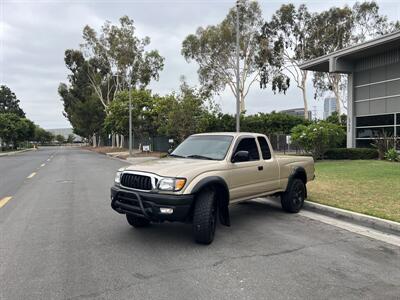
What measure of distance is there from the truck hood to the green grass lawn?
367 cm

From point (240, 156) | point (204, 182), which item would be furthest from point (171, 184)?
point (240, 156)

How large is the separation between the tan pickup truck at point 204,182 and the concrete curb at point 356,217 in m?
0.73

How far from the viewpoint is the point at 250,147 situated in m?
7.47

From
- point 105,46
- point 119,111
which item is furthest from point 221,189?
point 105,46

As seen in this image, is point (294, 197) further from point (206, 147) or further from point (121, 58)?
point (121, 58)

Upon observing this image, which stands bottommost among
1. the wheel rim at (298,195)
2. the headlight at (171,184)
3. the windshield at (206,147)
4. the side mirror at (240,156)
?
the wheel rim at (298,195)

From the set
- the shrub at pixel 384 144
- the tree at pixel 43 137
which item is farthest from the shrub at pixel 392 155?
the tree at pixel 43 137

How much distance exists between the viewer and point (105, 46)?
48.8 meters

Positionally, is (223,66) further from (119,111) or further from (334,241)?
(334,241)

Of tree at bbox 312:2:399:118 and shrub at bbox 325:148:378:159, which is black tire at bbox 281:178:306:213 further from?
tree at bbox 312:2:399:118

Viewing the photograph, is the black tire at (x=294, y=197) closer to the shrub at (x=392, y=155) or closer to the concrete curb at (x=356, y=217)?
the concrete curb at (x=356, y=217)

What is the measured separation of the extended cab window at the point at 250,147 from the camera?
728cm

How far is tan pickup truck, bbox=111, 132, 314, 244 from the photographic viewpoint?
5.67 m

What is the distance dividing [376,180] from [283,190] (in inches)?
228
